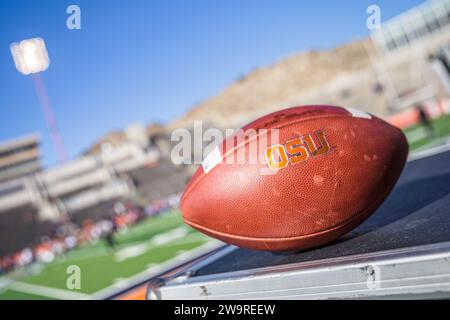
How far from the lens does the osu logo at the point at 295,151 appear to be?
5.72ft

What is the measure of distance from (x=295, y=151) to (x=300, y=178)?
0.42 feet

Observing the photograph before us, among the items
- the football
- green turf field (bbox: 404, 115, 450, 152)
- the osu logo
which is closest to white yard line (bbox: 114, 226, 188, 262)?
green turf field (bbox: 404, 115, 450, 152)

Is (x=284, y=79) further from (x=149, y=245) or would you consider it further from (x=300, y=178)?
(x=300, y=178)

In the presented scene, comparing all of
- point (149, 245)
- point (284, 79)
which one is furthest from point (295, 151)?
point (284, 79)

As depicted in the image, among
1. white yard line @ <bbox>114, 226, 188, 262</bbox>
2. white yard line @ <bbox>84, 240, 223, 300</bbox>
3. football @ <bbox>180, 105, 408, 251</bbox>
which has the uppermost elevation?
football @ <bbox>180, 105, 408, 251</bbox>

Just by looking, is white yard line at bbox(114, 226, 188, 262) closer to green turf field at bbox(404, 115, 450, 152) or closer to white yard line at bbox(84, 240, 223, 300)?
white yard line at bbox(84, 240, 223, 300)

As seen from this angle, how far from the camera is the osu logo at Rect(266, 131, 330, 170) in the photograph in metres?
1.74

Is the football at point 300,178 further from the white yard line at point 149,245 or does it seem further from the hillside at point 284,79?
the hillside at point 284,79

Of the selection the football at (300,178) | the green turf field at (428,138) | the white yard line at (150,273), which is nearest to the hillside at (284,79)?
the green turf field at (428,138)

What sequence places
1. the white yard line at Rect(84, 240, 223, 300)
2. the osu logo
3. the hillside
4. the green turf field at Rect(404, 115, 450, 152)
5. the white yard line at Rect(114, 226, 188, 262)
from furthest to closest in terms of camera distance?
1. the hillside
2. the white yard line at Rect(114, 226, 188, 262)
3. the green turf field at Rect(404, 115, 450, 152)
4. the white yard line at Rect(84, 240, 223, 300)
5. the osu logo

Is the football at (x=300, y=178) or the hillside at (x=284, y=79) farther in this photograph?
the hillside at (x=284, y=79)

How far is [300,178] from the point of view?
1735 mm
